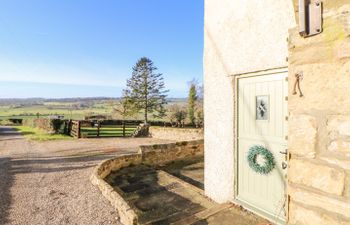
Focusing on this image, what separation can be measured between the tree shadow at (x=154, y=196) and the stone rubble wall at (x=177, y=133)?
832 centimetres

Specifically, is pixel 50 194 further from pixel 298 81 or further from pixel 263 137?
pixel 298 81

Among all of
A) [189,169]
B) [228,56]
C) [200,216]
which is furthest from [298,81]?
[189,169]

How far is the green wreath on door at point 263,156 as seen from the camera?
3555 millimetres

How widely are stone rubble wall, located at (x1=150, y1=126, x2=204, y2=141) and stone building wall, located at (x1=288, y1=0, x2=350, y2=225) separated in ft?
41.9

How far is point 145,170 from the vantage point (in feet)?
23.7

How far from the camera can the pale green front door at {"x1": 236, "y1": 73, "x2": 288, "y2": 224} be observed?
11.2 ft

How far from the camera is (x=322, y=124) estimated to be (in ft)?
5.25

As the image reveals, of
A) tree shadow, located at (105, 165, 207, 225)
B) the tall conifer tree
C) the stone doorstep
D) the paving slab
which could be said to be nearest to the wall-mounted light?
the paving slab

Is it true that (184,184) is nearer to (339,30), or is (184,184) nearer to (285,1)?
(285,1)

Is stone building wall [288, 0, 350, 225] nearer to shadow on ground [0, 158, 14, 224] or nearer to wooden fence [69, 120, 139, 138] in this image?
shadow on ground [0, 158, 14, 224]

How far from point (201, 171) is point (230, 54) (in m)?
4.37

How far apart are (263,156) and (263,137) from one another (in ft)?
0.94

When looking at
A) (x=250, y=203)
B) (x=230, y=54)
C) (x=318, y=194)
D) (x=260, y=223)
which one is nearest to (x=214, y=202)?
(x=250, y=203)

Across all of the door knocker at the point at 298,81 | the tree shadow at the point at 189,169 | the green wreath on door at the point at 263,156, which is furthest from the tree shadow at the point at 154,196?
the door knocker at the point at 298,81
